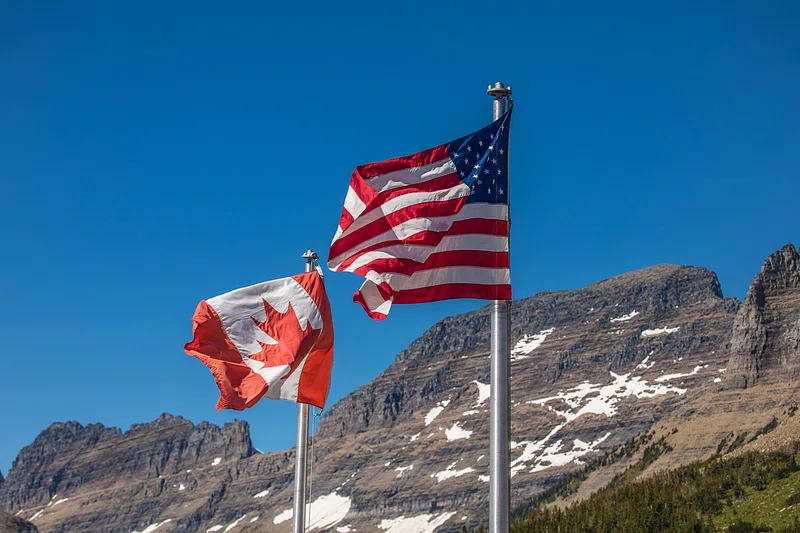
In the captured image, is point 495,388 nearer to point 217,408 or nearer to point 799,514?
point 217,408

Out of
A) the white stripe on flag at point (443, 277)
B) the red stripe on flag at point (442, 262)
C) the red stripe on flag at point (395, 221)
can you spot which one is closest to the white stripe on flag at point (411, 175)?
the red stripe on flag at point (395, 221)

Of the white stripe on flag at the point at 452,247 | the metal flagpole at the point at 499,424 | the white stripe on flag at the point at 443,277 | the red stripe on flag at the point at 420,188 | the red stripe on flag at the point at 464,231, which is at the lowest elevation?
the metal flagpole at the point at 499,424

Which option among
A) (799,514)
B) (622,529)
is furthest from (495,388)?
(622,529)

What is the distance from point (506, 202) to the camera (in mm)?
27766

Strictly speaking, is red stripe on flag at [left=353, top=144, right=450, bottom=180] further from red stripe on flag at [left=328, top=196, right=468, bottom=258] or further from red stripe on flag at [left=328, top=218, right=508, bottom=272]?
red stripe on flag at [left=328, top=218, right=508, bottom=272]

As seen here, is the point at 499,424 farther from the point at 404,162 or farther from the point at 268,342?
the point at 268,342

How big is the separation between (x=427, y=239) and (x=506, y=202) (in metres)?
2.05

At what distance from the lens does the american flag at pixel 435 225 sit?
2720cm

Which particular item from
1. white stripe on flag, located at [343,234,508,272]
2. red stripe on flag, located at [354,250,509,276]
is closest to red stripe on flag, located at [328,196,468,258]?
white stripe on flag, located at [343,234,508,272]

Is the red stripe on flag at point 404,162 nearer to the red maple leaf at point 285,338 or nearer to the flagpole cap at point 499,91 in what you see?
the flagpole cap at point 499,91

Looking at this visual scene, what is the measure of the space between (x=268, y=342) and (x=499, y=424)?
44.2 ft

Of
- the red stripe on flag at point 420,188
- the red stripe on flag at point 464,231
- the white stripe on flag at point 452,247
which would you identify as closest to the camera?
the white stripe on flag at point 452,247

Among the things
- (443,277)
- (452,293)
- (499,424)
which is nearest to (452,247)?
(443,277)

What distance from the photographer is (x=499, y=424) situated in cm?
Answer: 2542
